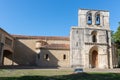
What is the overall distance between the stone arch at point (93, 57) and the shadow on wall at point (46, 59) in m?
6.43

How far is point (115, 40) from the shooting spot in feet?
132

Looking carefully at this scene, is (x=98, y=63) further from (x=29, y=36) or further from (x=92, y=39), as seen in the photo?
(x=29, y=36)

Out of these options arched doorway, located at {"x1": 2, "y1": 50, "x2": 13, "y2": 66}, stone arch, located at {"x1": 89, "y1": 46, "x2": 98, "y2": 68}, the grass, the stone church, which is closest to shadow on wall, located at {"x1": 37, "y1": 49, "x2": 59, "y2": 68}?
the stone church

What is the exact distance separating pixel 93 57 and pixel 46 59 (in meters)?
8.96

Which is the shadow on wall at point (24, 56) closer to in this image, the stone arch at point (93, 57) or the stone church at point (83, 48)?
the stone church at point (83, 48)

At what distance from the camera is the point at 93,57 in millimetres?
34750

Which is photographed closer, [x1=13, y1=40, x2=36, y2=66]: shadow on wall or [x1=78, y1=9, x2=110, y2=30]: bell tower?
[x1=78, y1=9, x2=110, y2=30]: bell tower

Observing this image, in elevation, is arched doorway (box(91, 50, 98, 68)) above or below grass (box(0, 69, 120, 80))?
above

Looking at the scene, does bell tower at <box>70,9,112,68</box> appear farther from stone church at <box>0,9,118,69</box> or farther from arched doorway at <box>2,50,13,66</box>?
arched doorway at <box>2,50,13,66</box>

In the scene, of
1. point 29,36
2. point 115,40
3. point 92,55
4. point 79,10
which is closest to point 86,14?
point 79,10

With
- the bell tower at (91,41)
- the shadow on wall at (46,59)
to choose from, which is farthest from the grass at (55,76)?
the shadow on wall at (46,59)

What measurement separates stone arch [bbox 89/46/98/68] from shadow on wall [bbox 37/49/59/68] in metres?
6.43

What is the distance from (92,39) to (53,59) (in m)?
8.31

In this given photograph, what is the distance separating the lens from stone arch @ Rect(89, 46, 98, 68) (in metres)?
33.6
